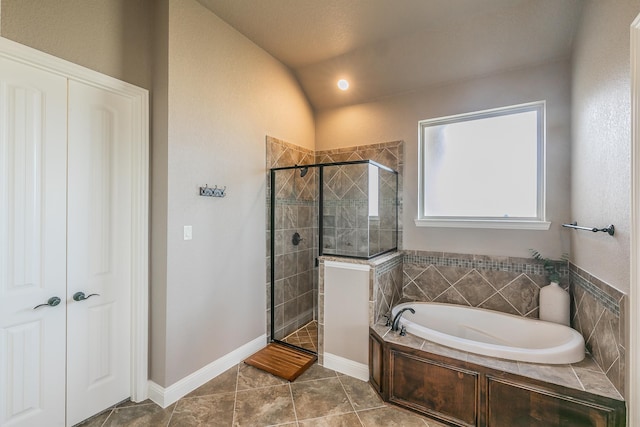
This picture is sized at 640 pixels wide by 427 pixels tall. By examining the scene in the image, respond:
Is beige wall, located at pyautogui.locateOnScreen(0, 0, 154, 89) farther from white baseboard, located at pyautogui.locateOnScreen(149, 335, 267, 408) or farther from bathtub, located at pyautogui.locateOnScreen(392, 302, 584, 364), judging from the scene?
bathtub, located at pyautogui.locateOnScreen(392, 302, 584, 364)

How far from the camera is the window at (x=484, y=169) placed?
2.64m

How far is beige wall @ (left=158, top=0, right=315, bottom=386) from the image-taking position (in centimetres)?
209

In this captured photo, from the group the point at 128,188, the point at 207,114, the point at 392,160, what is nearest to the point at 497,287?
the point at 392,160

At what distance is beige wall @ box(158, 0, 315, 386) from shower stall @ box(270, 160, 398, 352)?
0.23 metres

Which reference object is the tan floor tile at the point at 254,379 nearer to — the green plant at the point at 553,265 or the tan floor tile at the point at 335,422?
the tan floor tile at the point at 335,422

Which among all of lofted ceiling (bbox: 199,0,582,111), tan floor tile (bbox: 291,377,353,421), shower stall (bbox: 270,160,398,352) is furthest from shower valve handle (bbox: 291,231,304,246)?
lofted ceiling (bbox: 199,0,582,111)

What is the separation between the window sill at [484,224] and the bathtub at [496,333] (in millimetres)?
802

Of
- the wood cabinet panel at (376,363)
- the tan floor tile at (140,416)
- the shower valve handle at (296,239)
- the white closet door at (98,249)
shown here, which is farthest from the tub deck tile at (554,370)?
the white closet door at (98,249)

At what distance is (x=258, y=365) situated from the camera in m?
2.55

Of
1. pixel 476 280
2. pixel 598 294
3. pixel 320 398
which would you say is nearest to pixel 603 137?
pixel 598 294

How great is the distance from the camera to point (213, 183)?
2375 millimetres

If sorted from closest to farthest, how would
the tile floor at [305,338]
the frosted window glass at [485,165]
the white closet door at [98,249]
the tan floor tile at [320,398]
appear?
1. the white closet door at [98,249]
2. the tan floor tile at [320,398]
3. the frosted window glass at [485,165]
4. the tile floor at [305,338]

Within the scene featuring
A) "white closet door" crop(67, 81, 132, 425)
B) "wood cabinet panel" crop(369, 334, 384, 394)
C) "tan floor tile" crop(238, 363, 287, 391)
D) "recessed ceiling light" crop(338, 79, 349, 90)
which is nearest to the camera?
"white closet door" crop(67, 81, 132, 425)

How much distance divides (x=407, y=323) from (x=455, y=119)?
2.13 meters
